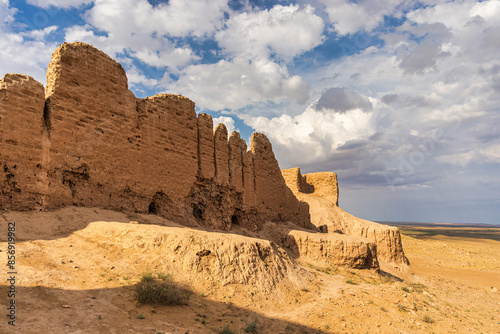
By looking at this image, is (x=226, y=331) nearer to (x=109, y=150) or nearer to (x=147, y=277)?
(x=147, y=277)

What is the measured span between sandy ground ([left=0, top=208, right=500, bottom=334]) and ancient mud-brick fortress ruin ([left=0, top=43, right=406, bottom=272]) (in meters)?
0.82

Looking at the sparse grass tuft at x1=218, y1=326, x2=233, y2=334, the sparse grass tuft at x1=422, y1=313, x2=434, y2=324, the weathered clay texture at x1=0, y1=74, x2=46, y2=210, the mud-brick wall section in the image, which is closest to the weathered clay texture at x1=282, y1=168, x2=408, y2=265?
the sparse grass tuft at x1=422, y1=313, x2=434, y2=324

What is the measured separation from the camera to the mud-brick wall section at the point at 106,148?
744 cm

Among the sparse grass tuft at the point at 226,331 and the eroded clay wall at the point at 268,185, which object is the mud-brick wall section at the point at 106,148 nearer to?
the eroded clay wall at the point at 268,185

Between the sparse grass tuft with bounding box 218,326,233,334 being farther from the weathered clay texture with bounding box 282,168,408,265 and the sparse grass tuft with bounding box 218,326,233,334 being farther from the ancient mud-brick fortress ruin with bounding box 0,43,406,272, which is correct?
the weathered clay texture with bounding box 282,168,408,265

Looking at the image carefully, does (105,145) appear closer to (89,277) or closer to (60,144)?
(60,144)

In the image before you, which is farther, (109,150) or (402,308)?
(109,150)

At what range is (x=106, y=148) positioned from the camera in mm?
9102

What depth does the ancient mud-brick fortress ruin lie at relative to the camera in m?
7.45

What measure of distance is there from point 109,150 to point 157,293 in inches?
200

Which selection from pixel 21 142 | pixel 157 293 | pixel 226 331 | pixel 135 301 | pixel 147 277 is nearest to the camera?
pixel 226 331

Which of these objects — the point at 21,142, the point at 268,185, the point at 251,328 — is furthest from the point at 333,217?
the point at 21,142

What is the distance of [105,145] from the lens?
9.09 meters

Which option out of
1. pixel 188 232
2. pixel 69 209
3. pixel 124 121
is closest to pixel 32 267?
pixel 69 209
